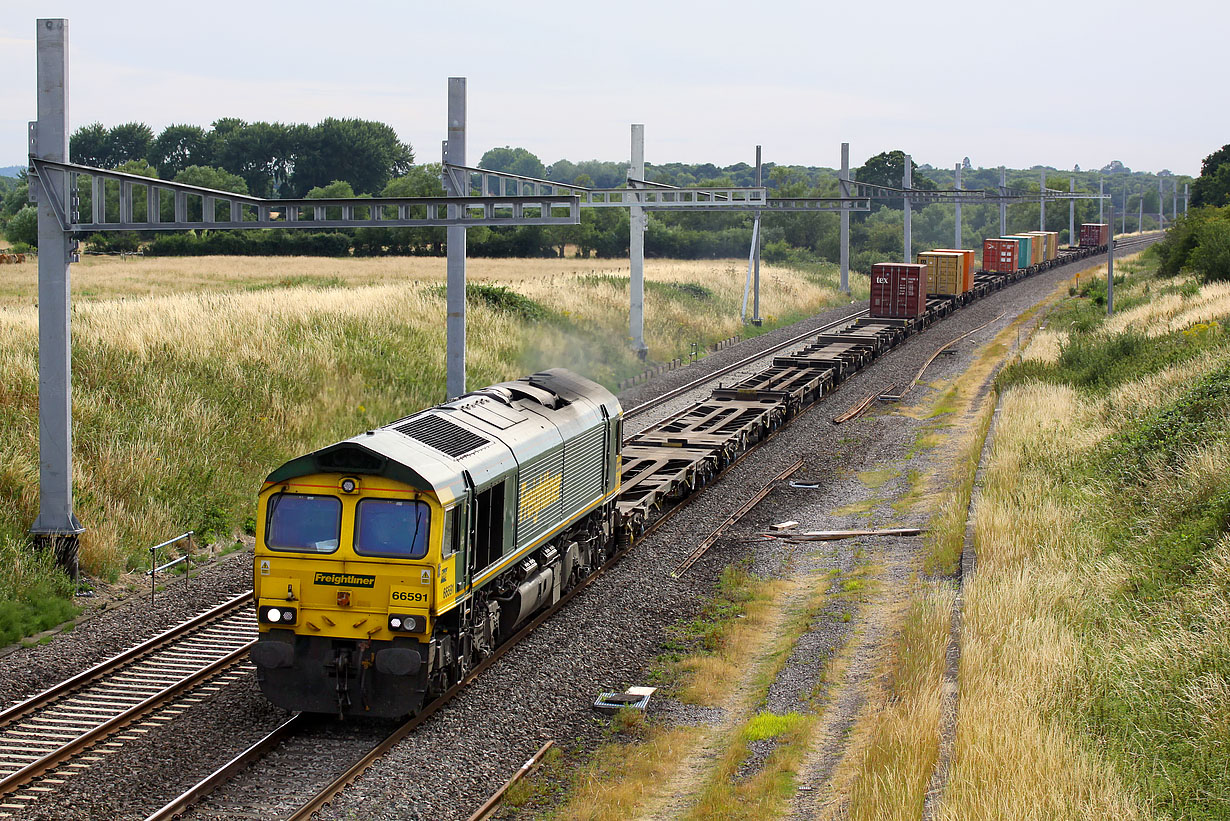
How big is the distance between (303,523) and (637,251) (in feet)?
92.1

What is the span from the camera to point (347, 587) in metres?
11.9

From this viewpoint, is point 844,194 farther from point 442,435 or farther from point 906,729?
point 906,729

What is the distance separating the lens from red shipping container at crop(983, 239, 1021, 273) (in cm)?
7394

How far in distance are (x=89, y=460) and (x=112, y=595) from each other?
150 inches

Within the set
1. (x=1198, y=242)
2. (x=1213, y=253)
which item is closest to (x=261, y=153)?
(x=1198, y=242)

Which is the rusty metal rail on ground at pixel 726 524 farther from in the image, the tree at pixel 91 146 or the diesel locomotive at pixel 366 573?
the tree at pixel 91 146

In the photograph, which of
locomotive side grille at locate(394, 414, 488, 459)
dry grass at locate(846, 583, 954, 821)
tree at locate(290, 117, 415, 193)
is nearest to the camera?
dry grass at locate(846, 583, 954, 821)

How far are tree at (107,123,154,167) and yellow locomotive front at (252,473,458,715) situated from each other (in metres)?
105

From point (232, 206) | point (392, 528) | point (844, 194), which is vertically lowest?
point (392, 528)

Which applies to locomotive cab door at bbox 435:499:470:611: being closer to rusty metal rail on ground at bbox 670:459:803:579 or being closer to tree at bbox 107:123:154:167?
rusty metal rail on ground at bbox 670:459:803:579

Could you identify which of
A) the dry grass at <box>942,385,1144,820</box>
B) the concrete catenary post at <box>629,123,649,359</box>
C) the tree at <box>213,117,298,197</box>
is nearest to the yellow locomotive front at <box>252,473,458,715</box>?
the dry grass at <box>942,385,1144,820</box>

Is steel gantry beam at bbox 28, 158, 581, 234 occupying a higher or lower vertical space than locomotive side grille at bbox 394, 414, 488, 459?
higher

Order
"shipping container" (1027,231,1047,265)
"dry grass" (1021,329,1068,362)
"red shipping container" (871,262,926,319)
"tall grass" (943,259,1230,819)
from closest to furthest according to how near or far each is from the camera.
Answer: "tall grass" (943,259,1230,819) < "dry grass" (1021,329,1068,362) < "red shipping container" (871,262,926,319) < "shipping container" (1027,231,1047,265)

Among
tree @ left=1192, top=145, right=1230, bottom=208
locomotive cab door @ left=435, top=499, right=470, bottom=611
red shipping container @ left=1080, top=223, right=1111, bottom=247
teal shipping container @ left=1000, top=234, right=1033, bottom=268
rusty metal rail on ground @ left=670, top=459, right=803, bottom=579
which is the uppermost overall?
tree @ left=1192, top=145, right=1230, bottom=208
